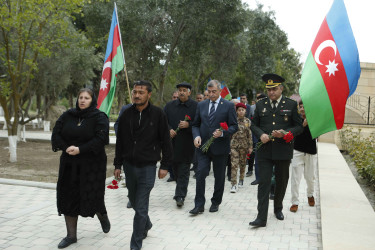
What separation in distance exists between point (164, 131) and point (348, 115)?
16620 mm

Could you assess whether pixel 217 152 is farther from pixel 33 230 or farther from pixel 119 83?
pixel 119 83

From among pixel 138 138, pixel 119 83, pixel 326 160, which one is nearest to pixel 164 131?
pixel 138 138

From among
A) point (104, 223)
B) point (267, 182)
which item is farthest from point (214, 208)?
point (104, 223)

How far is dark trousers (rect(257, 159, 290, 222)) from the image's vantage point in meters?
5.63

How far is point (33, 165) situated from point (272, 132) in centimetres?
896

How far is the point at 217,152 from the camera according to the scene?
6395 mm

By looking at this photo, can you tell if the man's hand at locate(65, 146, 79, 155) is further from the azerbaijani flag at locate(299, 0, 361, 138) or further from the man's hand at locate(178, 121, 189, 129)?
the azerbaijani flag at locate(299, 0, 361, 138)

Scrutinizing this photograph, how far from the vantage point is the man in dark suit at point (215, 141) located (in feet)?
20.9

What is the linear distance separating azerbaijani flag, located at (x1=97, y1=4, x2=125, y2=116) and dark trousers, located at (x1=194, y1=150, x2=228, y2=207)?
8.97 ft

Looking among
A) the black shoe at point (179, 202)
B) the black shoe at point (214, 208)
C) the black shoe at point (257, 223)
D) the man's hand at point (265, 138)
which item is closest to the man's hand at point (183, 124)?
the black shoe at point (179, 202)

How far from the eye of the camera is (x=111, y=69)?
8.66 m

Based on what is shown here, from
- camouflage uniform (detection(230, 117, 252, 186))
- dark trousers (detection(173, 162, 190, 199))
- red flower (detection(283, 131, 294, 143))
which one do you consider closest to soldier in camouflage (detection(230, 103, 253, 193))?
camouflage uniform (detection(230, 117, 252, 186))

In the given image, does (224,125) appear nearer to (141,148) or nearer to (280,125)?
(280,125)

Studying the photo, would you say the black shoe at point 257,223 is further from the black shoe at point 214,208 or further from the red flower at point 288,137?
the red flower at point 288,137
